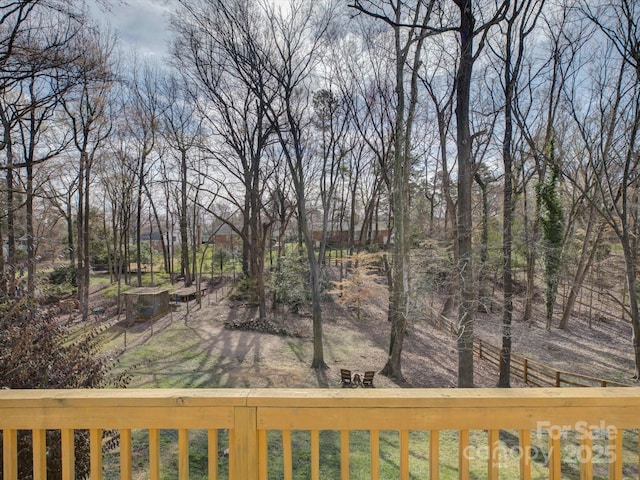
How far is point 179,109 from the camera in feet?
57.0

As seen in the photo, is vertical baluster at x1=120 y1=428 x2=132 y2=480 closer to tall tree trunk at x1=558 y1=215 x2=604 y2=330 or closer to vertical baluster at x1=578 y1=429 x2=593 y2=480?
vertical baluster at x1=578 y1=429 x2=593 y2=480

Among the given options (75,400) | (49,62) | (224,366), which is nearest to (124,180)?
(224,366)

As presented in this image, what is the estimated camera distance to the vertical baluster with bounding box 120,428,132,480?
1366 mm

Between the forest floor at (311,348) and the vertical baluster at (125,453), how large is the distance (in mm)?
6565

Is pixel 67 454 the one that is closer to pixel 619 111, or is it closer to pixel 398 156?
pixel 398 156

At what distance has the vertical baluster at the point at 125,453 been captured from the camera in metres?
1.37

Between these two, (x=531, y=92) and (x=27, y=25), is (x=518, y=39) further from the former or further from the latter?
(x=27, y=25)

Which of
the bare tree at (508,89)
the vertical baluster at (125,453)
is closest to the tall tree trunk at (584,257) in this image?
the bare tree at (508,89)

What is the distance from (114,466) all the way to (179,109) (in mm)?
16476

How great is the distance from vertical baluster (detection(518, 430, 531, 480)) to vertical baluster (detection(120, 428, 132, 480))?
1505 mm

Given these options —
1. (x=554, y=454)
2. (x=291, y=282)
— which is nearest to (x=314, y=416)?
(x=554, y=454)

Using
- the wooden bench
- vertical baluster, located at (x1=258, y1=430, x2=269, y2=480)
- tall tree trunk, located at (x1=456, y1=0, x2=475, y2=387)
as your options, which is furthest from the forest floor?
vertical baluster, located at (x1=258, y1=430, x2=269, y2=480)

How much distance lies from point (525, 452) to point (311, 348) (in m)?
11.2

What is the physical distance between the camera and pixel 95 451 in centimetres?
139
